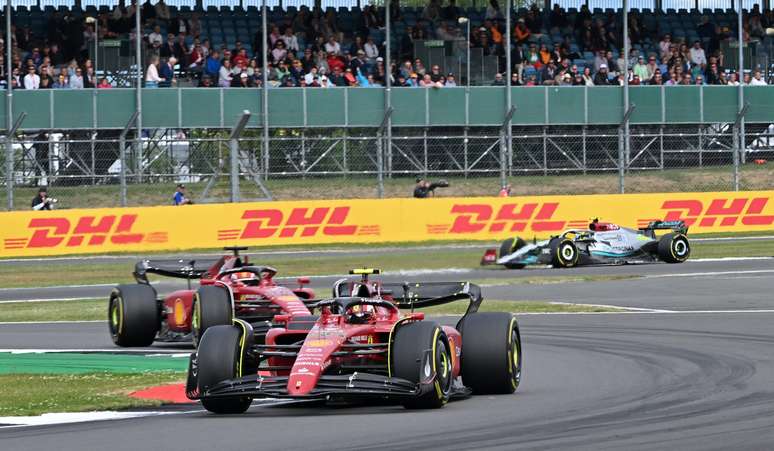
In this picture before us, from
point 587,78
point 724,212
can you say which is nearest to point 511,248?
point 724,212

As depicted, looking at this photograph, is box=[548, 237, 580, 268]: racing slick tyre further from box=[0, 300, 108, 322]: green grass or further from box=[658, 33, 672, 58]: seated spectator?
box=[658, 33, 672, 58]: seated spectator

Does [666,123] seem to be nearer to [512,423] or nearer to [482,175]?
[482,175]

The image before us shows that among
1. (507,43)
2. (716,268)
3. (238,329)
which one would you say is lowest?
(716,268)

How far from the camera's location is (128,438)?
9266 millimetres

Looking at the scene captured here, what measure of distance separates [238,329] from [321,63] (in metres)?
27.4

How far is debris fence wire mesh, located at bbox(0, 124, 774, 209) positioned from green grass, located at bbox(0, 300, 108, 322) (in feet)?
26.1

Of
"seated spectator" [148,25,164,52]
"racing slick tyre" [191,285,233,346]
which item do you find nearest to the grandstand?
"seated spectator" [148,25,164,52]

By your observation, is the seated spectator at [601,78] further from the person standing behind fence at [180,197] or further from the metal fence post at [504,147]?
the person standing behind fence at [180,197]

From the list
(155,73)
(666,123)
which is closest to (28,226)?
(155,73)

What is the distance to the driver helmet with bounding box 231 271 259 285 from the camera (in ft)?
53.8

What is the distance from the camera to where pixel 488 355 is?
1141 cm

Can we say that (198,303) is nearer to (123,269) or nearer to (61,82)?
(123,269)

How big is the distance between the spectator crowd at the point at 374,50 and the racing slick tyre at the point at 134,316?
19196 mm

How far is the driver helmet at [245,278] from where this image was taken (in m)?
16.4
